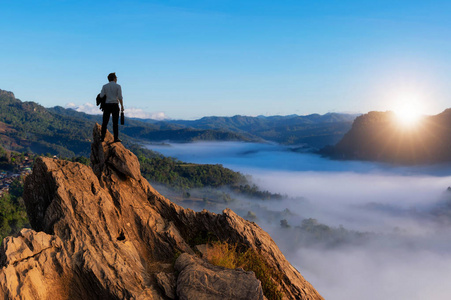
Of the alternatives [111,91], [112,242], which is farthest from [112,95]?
[112,242]

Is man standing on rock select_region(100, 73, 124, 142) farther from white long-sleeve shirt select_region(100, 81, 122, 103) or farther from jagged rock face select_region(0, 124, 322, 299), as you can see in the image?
jagged rock face select_region(0, 124, 322, 299)

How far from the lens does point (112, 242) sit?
1212 cm

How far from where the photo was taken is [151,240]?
1470cm

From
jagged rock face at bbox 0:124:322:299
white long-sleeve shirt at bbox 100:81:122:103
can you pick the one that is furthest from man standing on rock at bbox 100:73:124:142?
jagged rock face at bbox 0:124:322:299

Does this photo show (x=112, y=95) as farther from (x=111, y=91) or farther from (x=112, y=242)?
(x=112, y=242)

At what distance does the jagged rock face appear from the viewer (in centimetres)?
1028

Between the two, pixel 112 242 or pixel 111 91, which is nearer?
pixel 112 242

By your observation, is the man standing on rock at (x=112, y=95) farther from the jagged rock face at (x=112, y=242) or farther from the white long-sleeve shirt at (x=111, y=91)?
the jagged rock face at (x=112, y=242)

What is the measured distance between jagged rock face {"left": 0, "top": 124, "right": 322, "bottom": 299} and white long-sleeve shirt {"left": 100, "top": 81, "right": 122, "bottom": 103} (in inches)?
114

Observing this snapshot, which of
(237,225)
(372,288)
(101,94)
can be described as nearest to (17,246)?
(101,94)

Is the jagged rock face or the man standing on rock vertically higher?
the man standing on rock

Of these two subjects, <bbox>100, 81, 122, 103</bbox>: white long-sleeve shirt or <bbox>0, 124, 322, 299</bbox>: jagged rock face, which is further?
<bbox>100, 81, 122, 103</bbox>: white long-sleeve shirt

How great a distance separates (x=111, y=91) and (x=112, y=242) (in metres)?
8.35

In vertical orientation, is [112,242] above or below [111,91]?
below
